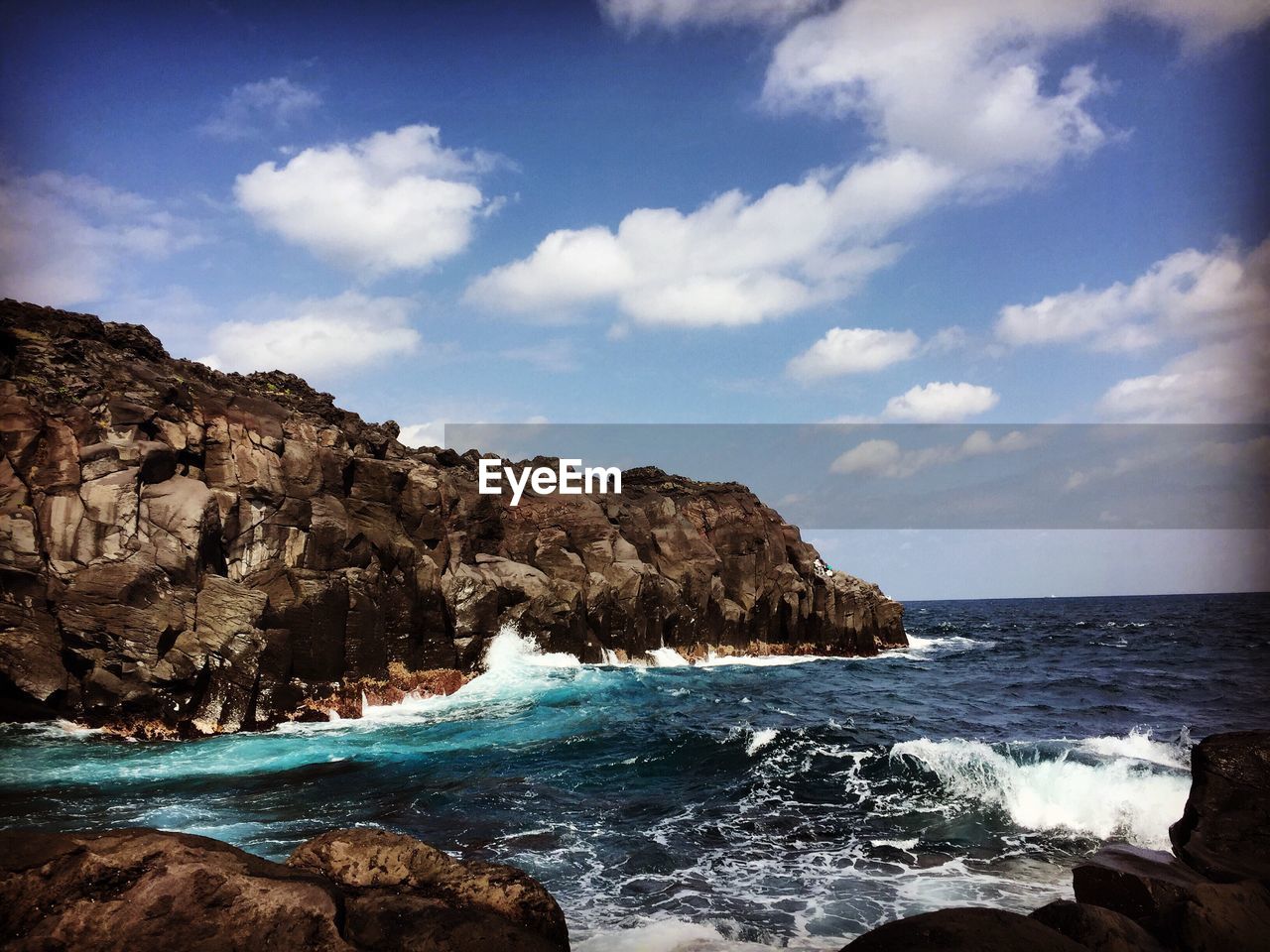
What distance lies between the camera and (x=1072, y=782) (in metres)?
17.6

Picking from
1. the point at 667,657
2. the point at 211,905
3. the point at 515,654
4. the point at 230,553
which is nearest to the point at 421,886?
the point at 211,905

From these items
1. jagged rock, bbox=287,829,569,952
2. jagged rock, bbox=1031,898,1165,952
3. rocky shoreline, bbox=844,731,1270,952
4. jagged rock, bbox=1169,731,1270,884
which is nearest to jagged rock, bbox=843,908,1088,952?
rocky shoreline, bbox=844,731,1270,952

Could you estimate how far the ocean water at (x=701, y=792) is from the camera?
1230cm

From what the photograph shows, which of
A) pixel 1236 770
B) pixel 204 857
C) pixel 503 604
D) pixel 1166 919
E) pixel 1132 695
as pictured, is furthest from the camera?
pixel 503 604

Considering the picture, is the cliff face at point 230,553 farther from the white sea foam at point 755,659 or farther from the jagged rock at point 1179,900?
the jagged rock at point 1179,900

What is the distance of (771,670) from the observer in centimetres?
4462

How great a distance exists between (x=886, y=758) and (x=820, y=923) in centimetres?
1133

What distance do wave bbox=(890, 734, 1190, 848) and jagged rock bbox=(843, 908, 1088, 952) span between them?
35.0 ft

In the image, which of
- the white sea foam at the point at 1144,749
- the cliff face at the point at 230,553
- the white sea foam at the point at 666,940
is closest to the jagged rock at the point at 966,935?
the white sea foam at the point at 666,940

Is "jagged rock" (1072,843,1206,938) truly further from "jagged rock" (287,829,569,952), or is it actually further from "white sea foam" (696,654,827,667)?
"white sea foam" (696,654,827,667)

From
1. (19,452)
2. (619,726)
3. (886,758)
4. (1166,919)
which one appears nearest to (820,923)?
(1166,919)

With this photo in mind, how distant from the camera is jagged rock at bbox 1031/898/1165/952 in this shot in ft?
23.4

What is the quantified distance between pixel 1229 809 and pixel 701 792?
36.5ft

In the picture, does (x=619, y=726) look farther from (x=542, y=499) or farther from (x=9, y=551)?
(x=542, y=499)
